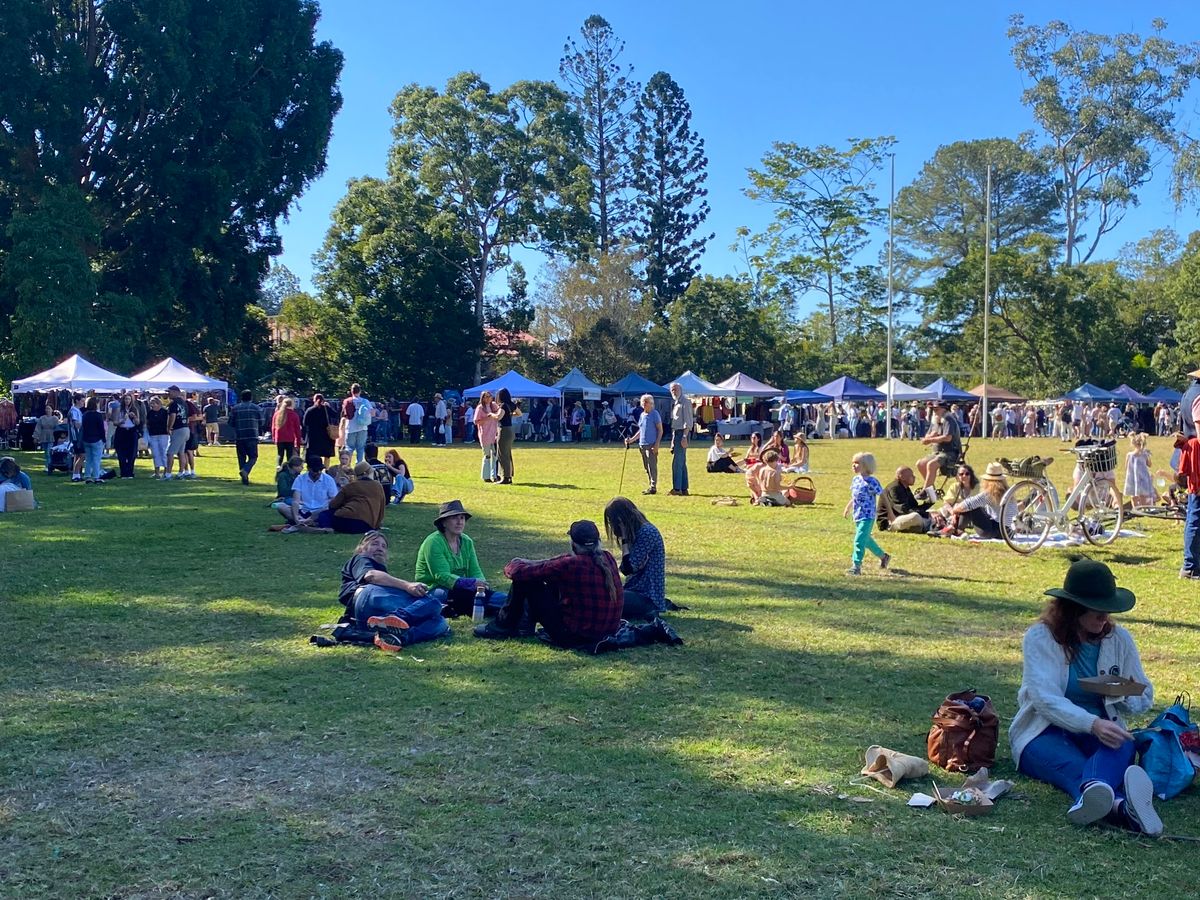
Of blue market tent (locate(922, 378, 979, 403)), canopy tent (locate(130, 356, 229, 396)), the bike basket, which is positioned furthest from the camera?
blue market tent (locate(922, 378, 979, 403))

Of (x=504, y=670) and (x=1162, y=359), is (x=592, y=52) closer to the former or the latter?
(x=1162, y=359)

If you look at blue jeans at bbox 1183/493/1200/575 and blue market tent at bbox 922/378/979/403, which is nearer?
blue jeans at bbox 1183/493/1200/575

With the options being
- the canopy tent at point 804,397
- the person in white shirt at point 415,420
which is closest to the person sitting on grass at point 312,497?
→ the person in white shirt at point 415,420

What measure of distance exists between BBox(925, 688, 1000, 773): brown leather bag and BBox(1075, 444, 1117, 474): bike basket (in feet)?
24.8

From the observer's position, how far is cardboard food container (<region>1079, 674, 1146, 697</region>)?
4.62m

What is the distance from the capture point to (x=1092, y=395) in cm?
5000

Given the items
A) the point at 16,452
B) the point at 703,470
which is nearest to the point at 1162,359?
the point at 703,470

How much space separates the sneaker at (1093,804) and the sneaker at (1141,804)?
7cm

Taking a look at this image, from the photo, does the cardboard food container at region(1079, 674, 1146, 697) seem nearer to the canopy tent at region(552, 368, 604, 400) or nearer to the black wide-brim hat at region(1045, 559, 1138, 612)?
the black wide-brim hat at region(1045, 559, 1138, 612)

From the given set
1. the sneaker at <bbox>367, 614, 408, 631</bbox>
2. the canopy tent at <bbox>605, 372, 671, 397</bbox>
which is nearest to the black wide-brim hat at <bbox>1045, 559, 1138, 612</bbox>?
the sneaker at <bbox>367, 614, 408, 631</bbox>

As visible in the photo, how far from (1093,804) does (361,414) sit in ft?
52.8

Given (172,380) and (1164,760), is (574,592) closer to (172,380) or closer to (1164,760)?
(1164,760)

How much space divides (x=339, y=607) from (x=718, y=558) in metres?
4.21

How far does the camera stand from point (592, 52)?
2416 inches
